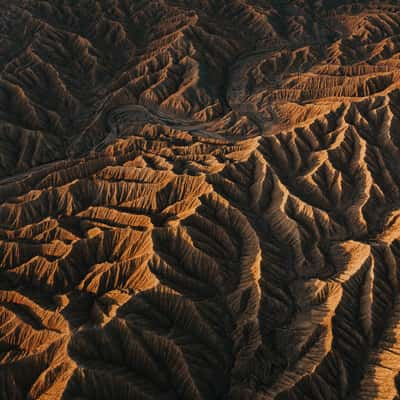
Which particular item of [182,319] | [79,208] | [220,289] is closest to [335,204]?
[220,289]

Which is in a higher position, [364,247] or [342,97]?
[342,97]

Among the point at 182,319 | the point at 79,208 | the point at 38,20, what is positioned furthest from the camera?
the point at 38,20

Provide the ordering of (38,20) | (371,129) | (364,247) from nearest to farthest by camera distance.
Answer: (364,247) < (371,129) < (38,20)

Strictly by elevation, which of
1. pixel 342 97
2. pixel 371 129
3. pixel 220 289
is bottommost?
pixel 220 289

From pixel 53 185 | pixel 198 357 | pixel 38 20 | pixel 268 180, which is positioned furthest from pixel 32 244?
pixel 38 20

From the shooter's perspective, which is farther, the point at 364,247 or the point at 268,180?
the point at 268,180

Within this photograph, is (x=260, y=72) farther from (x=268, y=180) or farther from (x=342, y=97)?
(x=268, y=180)

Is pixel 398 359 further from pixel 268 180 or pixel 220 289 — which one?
pixel 268 180
